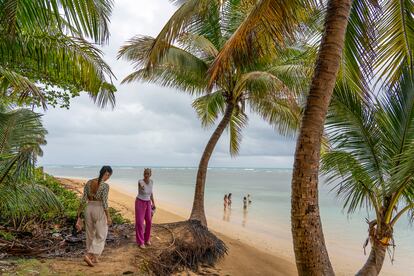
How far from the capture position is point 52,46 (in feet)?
17.3

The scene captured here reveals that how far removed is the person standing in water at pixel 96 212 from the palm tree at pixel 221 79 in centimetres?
371

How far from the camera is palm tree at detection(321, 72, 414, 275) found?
16.9ft

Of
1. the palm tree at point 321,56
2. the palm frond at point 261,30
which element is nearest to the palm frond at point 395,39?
the palm tree at point 321,56

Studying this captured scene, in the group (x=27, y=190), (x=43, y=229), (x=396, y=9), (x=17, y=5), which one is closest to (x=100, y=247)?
(x=27, y=190)

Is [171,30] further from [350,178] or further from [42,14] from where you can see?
[350,178]

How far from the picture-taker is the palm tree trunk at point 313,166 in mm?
3834

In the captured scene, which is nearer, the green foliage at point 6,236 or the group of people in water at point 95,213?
the group of people in water at point 95,213

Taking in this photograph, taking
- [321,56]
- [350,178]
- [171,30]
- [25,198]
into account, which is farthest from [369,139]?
[25,198]

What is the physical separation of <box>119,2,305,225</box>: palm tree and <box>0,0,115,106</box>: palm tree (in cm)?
273

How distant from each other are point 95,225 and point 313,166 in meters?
3.89

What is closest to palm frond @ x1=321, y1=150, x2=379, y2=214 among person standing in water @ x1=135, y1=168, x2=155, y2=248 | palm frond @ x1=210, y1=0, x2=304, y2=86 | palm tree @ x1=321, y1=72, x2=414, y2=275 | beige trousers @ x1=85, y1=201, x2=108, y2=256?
palm tree @ x1=321, y1=72, x2=414, y2=275

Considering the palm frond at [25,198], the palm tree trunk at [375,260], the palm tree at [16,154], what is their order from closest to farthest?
the palm tree trunk at [375,260] → the palm tree at [16,154] → the palm frond at [25,198]

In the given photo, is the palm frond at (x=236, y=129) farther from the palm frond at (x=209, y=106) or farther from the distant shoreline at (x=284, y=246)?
the distant shoreline at (x=284, y=246)

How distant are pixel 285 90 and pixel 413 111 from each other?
336cm
